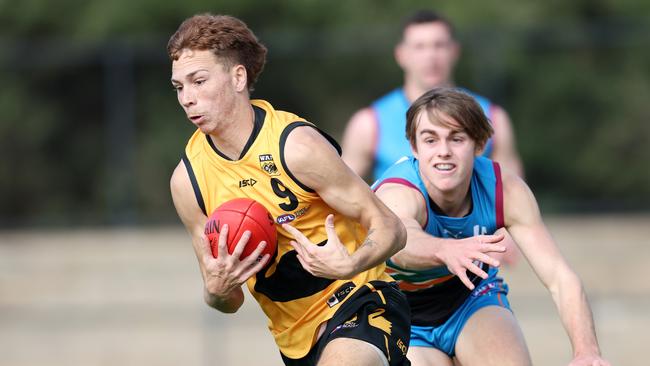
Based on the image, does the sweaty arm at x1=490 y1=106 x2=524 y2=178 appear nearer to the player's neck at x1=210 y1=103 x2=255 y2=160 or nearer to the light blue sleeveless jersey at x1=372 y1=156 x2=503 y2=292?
the light blue sleeveless jersey at x1=372 y1=156 x2=503 y2=292

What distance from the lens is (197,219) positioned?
4938 millimetres

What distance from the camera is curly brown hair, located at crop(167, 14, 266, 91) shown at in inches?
186

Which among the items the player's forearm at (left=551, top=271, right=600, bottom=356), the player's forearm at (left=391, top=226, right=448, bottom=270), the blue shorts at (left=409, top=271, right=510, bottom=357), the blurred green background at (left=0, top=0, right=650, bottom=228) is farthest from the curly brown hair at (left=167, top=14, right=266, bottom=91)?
the blurred green background at (left=0, top=0, right=650, bottom=228)

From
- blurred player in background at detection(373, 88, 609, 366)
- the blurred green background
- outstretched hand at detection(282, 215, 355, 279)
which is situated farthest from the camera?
the blurred green background

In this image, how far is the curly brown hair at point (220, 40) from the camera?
4.72m

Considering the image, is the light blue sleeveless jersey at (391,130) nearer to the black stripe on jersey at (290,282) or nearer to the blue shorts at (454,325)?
the blue shorts at (454,325)

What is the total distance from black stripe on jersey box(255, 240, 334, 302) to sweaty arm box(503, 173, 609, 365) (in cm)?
95

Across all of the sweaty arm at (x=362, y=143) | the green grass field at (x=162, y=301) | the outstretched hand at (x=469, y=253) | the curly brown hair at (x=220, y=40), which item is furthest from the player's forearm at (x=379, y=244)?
the green grass field at (x=162, y=301)

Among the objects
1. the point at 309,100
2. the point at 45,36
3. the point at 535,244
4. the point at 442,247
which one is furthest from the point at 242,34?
the point at 45,36

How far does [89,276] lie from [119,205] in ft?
8.16

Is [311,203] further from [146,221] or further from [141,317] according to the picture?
[146,221]

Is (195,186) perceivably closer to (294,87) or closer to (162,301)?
(162,301)

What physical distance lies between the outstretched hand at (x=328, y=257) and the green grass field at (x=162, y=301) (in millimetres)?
6079

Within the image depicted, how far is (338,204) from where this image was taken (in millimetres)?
4691
